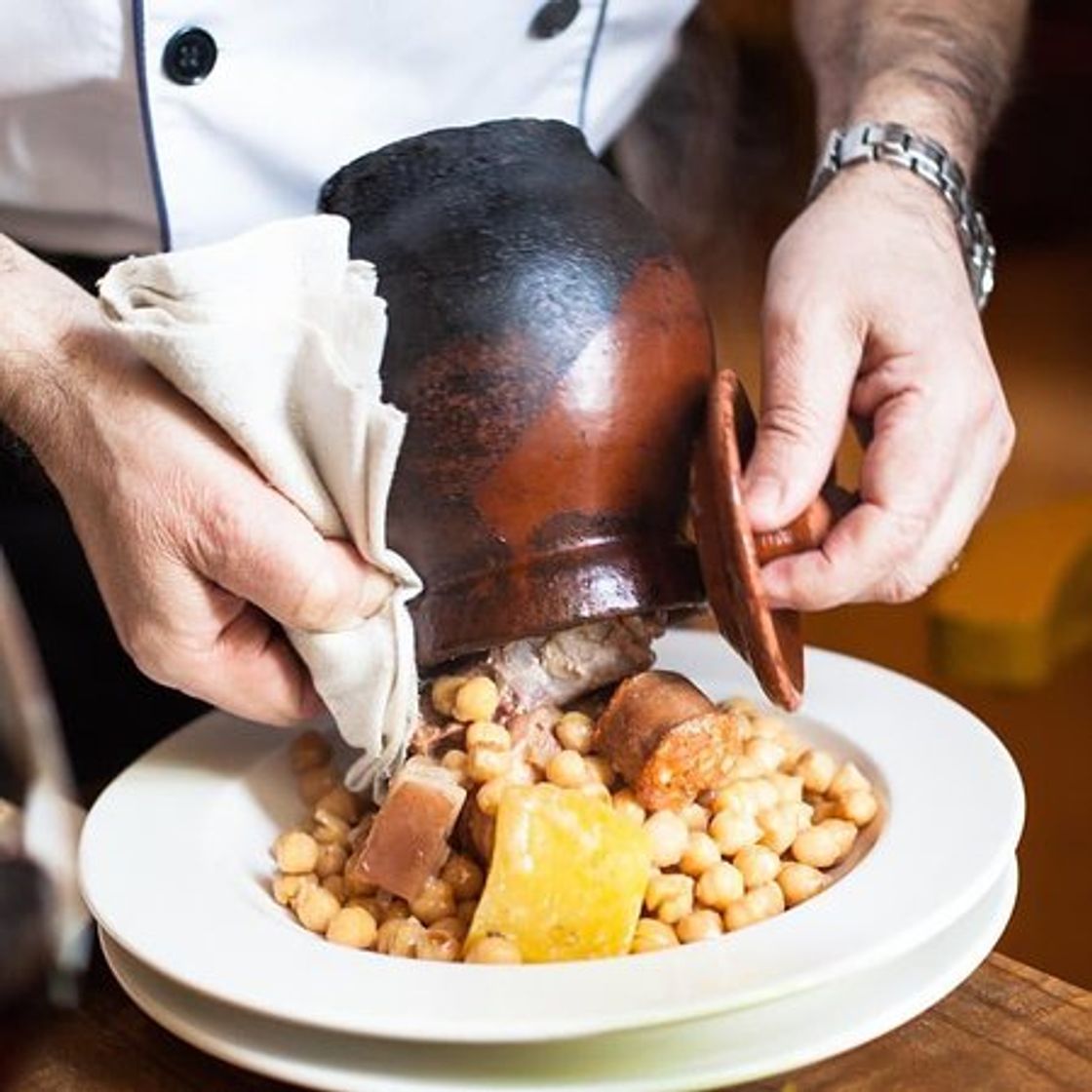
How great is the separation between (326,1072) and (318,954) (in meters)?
0.07

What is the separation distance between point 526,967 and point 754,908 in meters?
0.13

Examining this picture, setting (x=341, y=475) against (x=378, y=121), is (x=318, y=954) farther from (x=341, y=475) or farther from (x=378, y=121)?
(x=378, y=121)

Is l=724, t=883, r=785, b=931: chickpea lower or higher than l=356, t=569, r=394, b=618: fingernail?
lower

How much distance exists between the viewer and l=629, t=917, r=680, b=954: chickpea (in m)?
1.04

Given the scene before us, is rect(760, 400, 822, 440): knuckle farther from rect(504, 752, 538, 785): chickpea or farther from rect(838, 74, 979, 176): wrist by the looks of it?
rect(838, 74, 979, 176): wrist

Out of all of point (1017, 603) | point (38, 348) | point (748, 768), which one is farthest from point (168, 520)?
point (1017, 603)

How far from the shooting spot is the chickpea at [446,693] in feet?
3.81

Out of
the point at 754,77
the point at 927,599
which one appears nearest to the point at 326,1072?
the point at 927,599

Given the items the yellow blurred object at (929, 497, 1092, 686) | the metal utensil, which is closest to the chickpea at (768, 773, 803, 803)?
the metal utensil

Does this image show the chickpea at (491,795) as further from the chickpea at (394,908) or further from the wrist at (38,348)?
the wrist at (38,348)

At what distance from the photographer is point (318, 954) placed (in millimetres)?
1029

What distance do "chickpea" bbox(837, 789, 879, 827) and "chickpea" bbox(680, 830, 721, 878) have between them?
3.3 inches

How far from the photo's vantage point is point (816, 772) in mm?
1203

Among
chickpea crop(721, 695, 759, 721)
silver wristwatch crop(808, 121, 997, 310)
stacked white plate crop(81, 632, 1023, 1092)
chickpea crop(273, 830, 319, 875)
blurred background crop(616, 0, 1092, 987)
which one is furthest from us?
blurred background crop(616, 0, 1092, 987)
